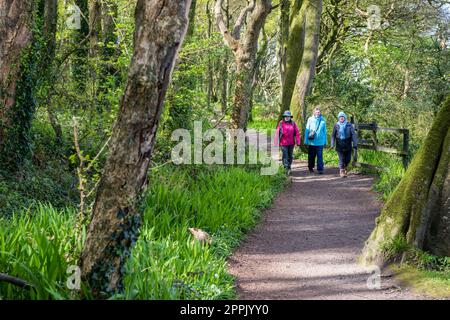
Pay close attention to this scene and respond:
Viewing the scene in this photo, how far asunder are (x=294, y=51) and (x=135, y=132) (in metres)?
15.5

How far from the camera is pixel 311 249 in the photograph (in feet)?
27.6

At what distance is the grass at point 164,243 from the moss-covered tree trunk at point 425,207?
2.21m

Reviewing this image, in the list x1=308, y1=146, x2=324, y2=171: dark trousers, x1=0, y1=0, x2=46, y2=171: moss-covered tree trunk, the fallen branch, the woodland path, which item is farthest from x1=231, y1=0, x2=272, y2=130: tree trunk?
the fallen branch

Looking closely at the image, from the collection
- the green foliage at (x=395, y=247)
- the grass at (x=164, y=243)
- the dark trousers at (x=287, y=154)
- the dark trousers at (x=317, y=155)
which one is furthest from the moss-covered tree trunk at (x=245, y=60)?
the green foliage at (x=395, y=247)

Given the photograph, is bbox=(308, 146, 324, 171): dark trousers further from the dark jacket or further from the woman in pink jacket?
the woman in pink jacket

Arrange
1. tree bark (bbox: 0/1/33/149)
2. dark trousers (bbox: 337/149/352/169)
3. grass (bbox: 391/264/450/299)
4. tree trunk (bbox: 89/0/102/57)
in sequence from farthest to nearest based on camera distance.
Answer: dark trousers (bbox: 337/149/352/169) < tree trunk (bbox: 89/0/102/57) < tree bark (bbox: 0/1/33/149) < grass (bbox: 391/264/450/299)

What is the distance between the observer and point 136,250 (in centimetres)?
586

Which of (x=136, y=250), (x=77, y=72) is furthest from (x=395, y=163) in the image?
(x=136, y=250)

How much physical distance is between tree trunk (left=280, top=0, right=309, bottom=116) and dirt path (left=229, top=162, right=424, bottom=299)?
6.43m

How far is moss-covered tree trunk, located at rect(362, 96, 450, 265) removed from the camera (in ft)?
23.0


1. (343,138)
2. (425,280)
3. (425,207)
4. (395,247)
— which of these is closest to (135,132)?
(425,280)

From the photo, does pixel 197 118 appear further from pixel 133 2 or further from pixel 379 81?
pixel 379 81

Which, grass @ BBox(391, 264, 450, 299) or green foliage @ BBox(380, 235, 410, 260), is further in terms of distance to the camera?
green foliage @ BBox(380, 235, 410, 260)
